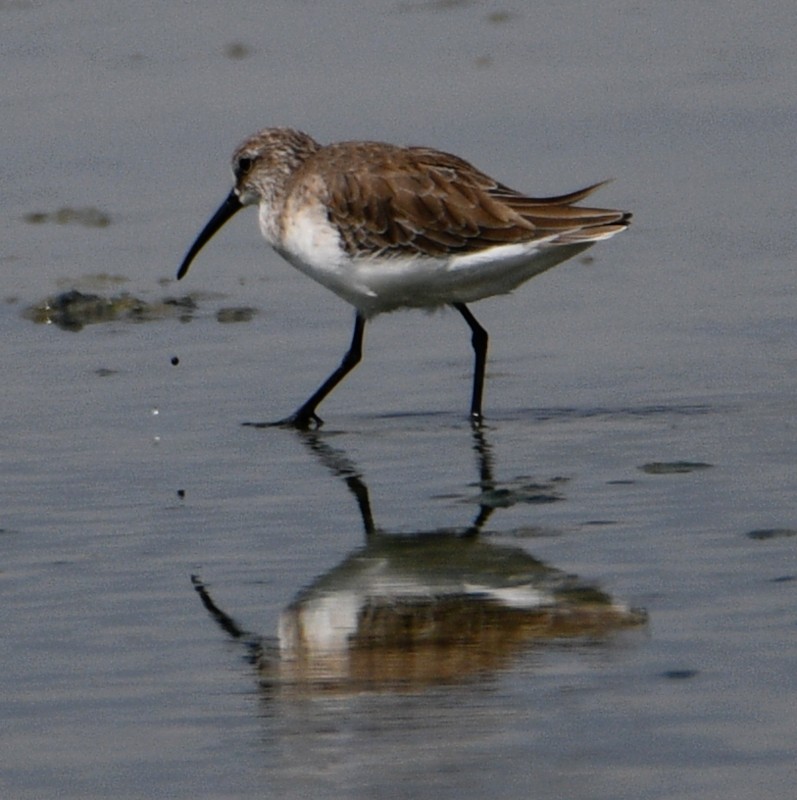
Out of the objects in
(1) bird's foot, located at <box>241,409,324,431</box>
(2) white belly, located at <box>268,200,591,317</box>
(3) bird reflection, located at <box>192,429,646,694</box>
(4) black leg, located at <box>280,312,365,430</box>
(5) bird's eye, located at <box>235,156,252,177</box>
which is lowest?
(3) bird reflection, located at <box>192,429,646,694</box>

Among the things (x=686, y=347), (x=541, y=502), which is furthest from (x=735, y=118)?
(x=541, y=502)

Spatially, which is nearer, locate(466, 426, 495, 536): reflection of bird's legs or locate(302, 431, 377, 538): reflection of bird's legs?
locate(466, 426, 495, 536): reflection of bird's legs

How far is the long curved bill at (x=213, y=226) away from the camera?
33.2 ft

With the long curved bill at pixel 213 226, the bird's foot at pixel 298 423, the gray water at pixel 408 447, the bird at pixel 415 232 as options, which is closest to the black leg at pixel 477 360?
the bird at pixel 415 232

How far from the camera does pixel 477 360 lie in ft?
28.9

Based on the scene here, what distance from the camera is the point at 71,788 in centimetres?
480

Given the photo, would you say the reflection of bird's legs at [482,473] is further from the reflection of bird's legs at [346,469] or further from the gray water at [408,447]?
the reflection of bird's legs at [346,469]

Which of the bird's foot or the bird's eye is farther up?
the bird's eye

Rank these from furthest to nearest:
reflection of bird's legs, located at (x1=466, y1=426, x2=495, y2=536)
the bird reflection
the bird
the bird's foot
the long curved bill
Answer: the long curved bill
the bird
the bird's foot
reflection of bird's legs, located at (x1=466, y1=426, x2=495, y2=536)
the bird reflection

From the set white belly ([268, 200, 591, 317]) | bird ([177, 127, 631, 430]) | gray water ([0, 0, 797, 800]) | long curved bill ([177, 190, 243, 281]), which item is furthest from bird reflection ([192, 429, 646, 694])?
long curved bill ([177, 190, 243, 281])

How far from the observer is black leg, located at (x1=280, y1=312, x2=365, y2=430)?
8391 millimetres

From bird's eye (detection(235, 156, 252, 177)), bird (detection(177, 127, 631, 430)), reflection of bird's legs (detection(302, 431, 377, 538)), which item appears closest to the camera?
reflection of bird's legs (detection(302, 431, 377, 538))

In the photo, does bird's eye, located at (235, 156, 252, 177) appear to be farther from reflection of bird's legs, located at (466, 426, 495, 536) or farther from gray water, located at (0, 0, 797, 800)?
reflection of bird's legs, located at (466, 426, 495, 536)

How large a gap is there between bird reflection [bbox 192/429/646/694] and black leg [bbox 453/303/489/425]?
1662mm
